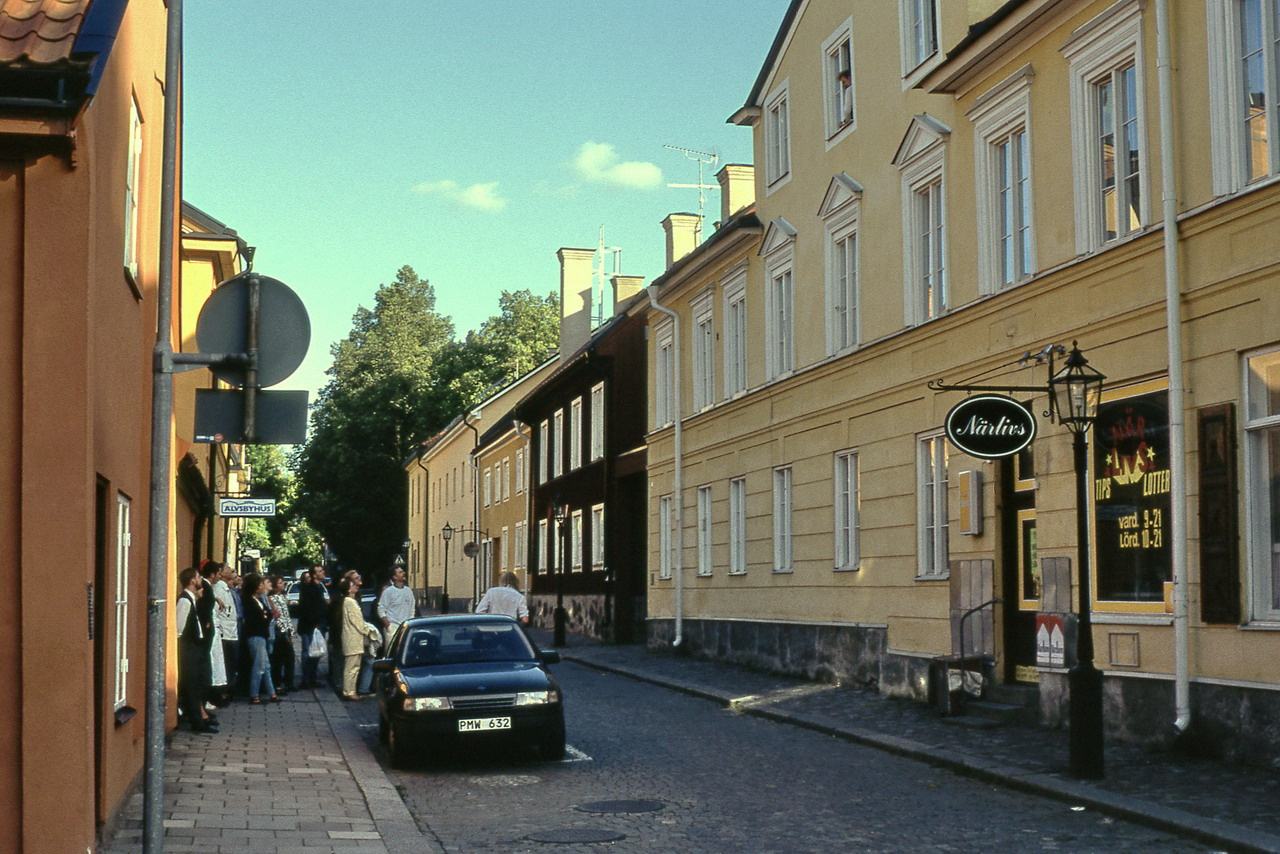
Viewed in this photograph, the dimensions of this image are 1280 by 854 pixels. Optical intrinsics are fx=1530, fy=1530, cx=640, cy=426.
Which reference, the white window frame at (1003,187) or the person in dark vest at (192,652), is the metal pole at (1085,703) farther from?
the person in dark vest at (192,652)

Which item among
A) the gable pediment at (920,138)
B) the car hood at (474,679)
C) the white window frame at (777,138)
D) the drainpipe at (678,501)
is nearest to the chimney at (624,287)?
the drainpipe at (678,501)

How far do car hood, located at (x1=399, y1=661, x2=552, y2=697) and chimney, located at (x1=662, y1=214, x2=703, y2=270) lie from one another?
24.1 m

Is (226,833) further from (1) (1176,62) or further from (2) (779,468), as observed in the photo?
(2) (779,468)

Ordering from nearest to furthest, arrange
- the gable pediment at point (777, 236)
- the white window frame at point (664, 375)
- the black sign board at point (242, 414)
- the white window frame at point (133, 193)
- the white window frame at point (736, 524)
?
the black sign board at point (242, 414), the white window frame at point (133, 193), the gable pediment at point (777, 236), the white window frame at point (736, 524), the white window frame at point (664, 375)

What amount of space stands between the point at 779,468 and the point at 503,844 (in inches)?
594

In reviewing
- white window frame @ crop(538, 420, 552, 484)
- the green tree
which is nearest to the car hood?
white window frame @ crop(538, 420, 552, 484)

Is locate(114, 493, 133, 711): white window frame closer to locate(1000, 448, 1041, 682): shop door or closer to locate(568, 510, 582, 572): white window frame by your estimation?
locate(1000, 448, 1041, 682): shop door

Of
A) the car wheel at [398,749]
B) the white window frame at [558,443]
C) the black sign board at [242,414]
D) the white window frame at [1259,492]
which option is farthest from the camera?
the white window frame at [558,443]

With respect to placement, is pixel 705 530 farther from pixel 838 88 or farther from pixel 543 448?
pixel 543 448

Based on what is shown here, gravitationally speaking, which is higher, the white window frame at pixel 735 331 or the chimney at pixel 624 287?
the chimney at pixel 624 287

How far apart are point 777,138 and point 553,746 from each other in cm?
1404

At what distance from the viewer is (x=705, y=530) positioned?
29.1m

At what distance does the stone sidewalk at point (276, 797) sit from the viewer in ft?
32.5

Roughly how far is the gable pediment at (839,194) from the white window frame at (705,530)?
25.3 feet
